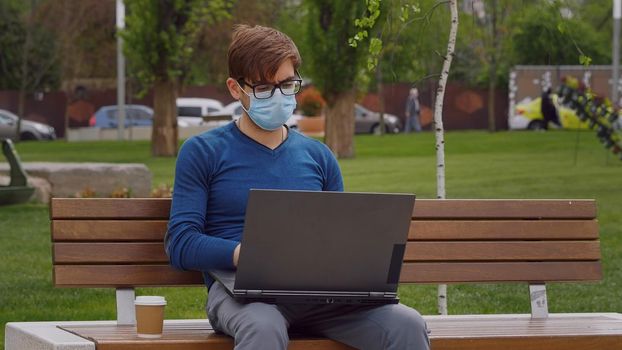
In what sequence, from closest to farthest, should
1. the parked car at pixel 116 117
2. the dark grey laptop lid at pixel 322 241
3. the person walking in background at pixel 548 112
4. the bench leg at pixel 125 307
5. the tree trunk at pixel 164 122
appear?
the dark grey laptop lid at pixel 322 241, the bench leg at pixel 125 307, the tree trunk at pixel 164 122, the person walking in background at pixel 548 112, the parked car at pixel 116 117

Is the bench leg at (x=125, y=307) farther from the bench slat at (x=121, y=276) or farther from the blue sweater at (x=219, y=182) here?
the blue sweater at (x=219, y=182)

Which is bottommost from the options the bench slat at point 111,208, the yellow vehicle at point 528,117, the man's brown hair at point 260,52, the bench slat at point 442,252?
the yellow vehicle at point 528,117

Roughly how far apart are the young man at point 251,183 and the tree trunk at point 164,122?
25680 millimetres

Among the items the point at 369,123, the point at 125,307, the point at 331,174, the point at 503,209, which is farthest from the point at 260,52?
the point at 369,123

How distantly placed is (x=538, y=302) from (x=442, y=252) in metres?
0.44

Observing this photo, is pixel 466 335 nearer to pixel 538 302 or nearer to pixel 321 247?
pixel 321 247

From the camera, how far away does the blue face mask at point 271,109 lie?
4.93 m

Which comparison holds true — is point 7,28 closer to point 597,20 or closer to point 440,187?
point 597,20

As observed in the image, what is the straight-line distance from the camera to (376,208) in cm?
460

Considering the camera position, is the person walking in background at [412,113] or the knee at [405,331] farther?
the person walking in background at [412,113]

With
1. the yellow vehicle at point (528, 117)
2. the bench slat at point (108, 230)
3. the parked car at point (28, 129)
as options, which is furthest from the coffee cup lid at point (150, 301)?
the parked car at point (28, 129)

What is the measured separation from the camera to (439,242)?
5.83 m

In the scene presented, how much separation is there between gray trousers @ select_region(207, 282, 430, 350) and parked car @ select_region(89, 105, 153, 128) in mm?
43798

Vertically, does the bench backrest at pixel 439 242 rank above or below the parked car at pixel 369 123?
above
